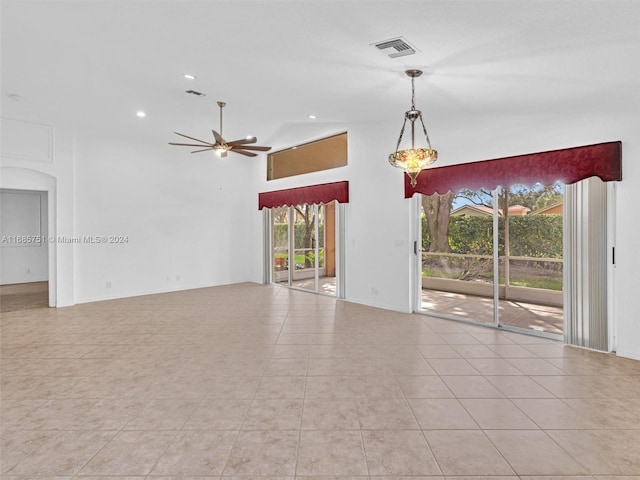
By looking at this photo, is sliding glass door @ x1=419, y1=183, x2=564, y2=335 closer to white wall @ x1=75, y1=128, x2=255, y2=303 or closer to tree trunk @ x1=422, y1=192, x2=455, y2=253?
tree trunk @ x1=422, y1=192, x2=455, y2=253

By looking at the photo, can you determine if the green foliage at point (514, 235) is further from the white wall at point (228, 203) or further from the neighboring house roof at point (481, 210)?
the white wall at point (228, 203)

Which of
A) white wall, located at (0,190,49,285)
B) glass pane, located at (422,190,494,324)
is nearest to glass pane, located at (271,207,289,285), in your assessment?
glass pane, located at (422,190,494,324)

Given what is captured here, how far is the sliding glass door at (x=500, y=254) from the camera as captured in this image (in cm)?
531

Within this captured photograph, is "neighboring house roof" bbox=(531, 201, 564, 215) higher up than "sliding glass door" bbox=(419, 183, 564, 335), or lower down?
higher up

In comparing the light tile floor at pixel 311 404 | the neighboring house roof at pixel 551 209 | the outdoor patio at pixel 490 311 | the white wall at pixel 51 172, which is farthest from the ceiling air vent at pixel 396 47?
the white wall at pixel 51 172

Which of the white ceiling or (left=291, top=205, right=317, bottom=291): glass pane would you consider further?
(left=291, top=205, right=317, bottom=291): glass pane

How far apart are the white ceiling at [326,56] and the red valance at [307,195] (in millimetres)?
1725

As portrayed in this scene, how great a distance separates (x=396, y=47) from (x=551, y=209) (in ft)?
12.1

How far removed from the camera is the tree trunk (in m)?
6.29

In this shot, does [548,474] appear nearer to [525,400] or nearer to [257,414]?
[525,400]

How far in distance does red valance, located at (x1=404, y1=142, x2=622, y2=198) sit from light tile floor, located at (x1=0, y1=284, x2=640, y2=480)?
6.47 feet

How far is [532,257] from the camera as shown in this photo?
229 inches

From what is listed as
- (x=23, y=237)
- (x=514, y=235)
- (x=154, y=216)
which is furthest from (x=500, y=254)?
(x=23, y=237)

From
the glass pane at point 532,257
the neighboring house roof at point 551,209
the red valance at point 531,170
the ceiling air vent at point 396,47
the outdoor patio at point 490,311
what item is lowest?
the outdoor patio at point 490,311
